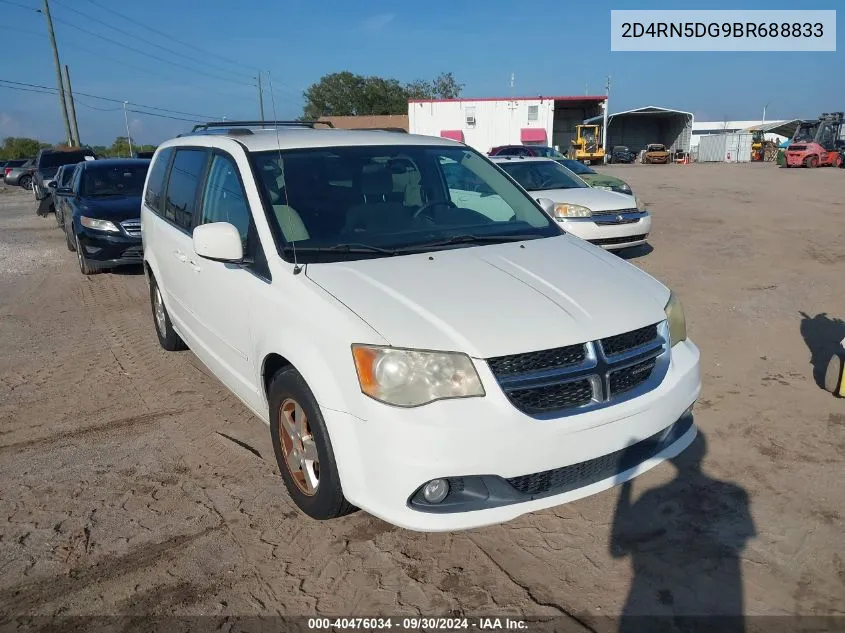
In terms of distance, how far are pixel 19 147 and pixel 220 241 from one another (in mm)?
84140

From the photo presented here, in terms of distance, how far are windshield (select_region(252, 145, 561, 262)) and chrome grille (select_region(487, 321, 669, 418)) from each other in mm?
1045

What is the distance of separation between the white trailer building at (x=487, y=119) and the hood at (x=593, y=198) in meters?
32.7

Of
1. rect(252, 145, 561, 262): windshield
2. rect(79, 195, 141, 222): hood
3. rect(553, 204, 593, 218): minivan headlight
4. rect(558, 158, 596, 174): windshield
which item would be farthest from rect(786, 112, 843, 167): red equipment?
rect(252, 145, 561, 262): windshield

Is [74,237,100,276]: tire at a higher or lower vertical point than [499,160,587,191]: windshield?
lower

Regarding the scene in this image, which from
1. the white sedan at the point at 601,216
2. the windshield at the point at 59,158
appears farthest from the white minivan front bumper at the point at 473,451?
the windshield at the point at 59,158

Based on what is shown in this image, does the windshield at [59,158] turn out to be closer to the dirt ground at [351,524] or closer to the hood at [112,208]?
the hood at [112,208]

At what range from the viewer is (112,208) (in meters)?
9.16

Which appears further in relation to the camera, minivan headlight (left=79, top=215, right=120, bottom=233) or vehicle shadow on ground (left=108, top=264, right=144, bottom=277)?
vehicle shadow on ground (left=108, top=264, right=144, bottom=277)

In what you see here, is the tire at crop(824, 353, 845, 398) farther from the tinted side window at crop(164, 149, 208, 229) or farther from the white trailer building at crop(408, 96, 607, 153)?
the white trailer building at crop(408, 96, 607, 153)

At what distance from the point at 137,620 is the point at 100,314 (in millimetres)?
5539

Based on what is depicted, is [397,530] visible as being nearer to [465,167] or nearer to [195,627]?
[195,627]

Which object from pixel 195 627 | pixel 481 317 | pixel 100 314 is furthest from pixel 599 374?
pixel 100 314

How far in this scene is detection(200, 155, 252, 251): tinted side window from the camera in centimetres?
347

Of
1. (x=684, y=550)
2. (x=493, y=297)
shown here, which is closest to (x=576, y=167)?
(x=493, y=297)
